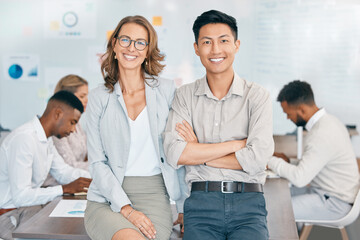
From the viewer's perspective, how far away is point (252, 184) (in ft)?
6.54

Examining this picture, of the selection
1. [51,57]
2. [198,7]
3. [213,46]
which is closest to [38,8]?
[51,57]

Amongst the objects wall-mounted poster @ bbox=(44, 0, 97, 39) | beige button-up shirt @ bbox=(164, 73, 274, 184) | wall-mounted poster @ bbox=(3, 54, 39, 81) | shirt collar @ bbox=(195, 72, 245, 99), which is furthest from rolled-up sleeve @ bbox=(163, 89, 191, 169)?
wall-mounted poster @ bbox=(3, 54, 39, 81)

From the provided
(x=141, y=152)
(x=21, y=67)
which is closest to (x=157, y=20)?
(x=21, y=67)

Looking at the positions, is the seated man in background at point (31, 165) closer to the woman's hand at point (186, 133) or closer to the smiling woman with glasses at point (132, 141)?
the smiling woman with glasses at point (132, 141)

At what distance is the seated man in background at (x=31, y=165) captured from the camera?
2.71m

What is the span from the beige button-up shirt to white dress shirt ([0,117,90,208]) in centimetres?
112

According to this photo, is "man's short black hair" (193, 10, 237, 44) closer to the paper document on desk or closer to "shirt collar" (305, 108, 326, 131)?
the paper document on desk

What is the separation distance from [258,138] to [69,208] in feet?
4.02

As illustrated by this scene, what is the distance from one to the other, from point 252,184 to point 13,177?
5.32 feet

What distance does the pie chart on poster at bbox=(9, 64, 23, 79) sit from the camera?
4887 millimetres

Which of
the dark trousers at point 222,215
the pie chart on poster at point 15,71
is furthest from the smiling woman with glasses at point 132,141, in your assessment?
the pie chart on poster at point 15,71

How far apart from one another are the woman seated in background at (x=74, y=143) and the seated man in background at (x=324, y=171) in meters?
1.71

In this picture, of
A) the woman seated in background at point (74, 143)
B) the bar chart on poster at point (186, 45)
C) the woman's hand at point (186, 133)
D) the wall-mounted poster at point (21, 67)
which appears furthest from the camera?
the wall-mounted poster at point (21, 67)

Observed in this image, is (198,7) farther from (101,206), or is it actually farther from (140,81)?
(101,206)
